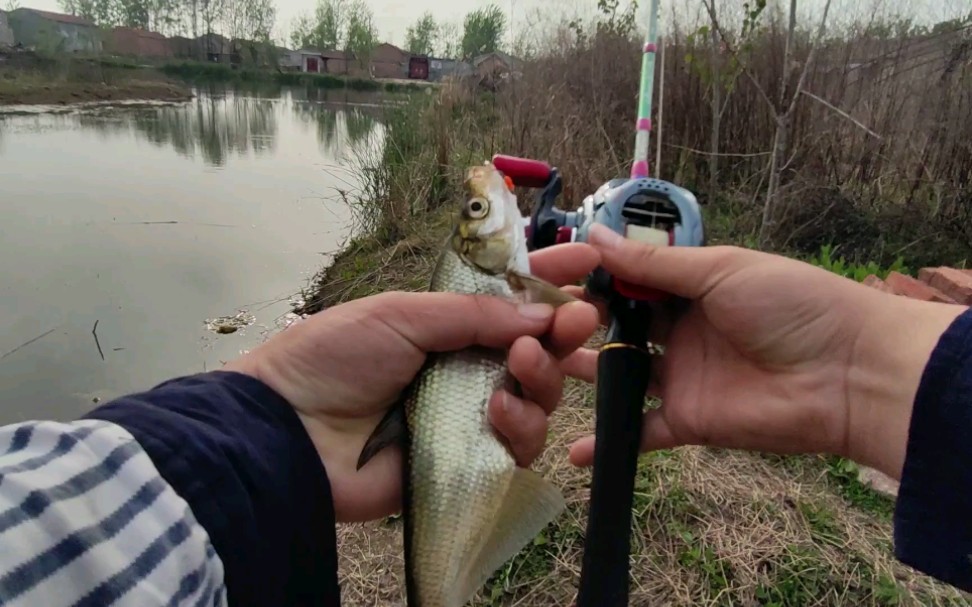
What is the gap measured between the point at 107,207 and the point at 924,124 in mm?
12081

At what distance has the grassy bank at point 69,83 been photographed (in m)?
31.3

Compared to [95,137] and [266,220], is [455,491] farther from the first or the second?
[95,137]

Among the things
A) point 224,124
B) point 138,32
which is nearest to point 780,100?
point 224,124

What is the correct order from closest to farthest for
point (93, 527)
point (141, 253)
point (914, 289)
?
point (93, 527) → point (914, 289) → point (141, 253)

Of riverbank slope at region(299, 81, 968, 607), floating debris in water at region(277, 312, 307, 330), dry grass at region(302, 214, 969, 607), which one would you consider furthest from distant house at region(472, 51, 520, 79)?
dry grass at region(302, 214, 969, 607)

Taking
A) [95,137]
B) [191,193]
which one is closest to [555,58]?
[191,193]

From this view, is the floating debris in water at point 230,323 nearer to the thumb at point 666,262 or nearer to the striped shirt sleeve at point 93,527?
the thumb at point 666,262

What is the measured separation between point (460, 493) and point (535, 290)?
21.3 inches

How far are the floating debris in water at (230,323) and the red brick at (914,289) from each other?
6489 mm

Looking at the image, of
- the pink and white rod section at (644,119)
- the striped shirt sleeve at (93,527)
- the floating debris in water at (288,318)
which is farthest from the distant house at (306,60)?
the striped shirt sleeve at (93,527)

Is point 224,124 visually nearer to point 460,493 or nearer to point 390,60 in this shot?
point 460,493

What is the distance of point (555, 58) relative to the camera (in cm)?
1093

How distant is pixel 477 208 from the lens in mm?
1772

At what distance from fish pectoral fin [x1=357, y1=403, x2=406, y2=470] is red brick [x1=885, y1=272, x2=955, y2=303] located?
151 inches
